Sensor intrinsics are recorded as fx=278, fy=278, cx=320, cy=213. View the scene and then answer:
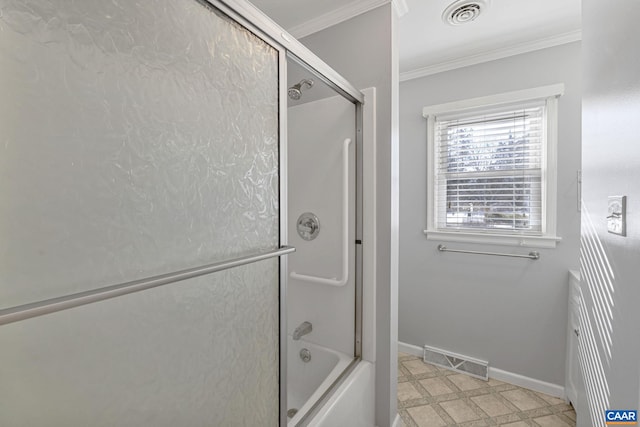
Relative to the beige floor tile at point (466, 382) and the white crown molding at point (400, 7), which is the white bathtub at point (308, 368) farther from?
the white crown molding at point (400, 7)

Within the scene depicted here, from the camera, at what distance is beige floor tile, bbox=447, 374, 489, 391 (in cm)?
204

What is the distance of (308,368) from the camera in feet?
5.70

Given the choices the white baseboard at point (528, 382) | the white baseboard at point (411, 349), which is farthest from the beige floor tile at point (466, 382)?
the white baseboard at point (411, 349)

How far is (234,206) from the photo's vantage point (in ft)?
2.71

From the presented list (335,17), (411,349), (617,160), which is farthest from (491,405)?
(335,17)

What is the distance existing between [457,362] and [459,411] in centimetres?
47

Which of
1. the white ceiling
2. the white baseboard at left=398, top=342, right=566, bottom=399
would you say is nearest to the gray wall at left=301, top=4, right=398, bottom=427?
the white ceiling

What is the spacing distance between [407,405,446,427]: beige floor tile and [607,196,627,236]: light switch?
59.7 inches

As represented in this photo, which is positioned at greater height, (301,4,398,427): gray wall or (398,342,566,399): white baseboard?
(301,4,398,427): gray wall

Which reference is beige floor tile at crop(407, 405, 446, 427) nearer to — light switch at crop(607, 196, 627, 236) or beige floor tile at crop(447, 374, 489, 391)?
beige floor tile at crop(447, 374, 489, 391)

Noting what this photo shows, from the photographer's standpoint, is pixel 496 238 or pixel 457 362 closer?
pixel 496 238

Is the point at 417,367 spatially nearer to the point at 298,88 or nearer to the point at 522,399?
the point at 522,399

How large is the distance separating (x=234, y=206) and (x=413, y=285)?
2066 millimetres

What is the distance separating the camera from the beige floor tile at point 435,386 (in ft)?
6.55
